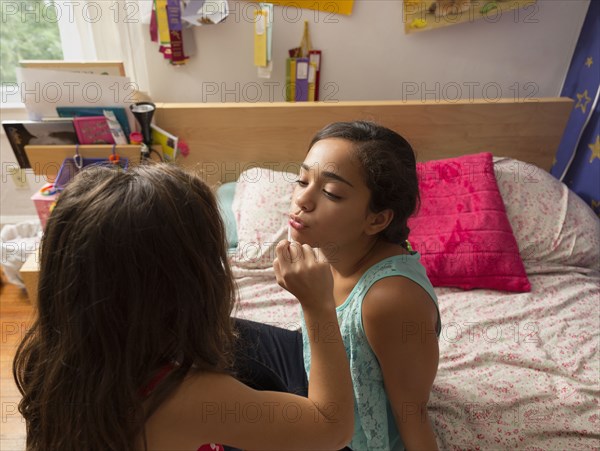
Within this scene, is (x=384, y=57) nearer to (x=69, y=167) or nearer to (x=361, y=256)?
(x=361, y=256)

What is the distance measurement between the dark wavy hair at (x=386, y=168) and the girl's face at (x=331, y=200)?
0.02 metres

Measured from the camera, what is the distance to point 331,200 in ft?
2.95

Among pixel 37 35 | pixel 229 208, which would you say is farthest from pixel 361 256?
pixel 37 35

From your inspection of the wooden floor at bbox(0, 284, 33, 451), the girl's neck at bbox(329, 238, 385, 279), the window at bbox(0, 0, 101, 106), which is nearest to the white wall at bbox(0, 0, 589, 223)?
the window at bbox(0, 0, 101, 106)

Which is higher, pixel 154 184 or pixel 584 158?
pixel 154 184

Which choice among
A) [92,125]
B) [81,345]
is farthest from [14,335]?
[81,345]

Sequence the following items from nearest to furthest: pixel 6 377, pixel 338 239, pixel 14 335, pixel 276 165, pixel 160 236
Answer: pixel 160 236 < pixel 338 239 < pixel 6 377 < pixel 14 335 < pixel 276 165

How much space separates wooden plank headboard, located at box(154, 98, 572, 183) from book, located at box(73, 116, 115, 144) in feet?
0.70

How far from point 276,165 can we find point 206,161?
12.2 inches

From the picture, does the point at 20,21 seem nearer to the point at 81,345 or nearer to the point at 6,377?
the point at 6,377

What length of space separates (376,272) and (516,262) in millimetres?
902

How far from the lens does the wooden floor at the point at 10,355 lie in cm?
143

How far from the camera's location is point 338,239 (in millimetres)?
927

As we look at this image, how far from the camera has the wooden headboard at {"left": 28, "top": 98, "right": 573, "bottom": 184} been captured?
1818 millimetres
